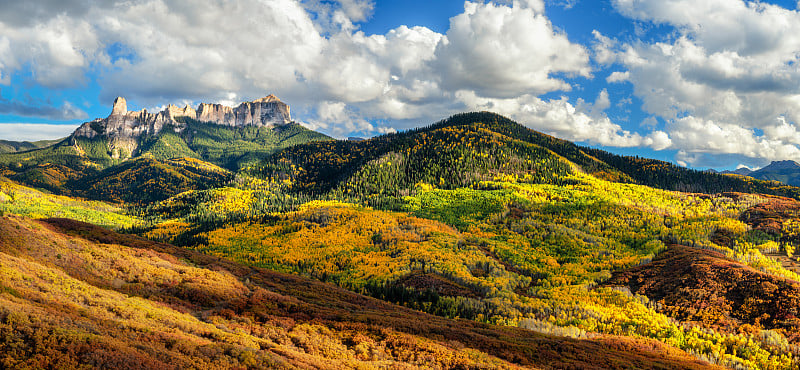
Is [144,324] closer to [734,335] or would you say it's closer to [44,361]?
[44,361]

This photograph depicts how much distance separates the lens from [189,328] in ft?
89.5

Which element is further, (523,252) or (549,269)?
(523,252)

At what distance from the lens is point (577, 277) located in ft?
324

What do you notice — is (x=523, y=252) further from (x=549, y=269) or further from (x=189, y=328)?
(x=189, y=328)

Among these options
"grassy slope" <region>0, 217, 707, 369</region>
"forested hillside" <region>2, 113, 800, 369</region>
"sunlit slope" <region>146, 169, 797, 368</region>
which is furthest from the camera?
"sunlit slope" <region>146, 169, 797, 368</region>

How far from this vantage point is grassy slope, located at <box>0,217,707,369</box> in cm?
1872

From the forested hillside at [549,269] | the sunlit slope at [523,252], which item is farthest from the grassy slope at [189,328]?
the sunlit slope at [523,252]

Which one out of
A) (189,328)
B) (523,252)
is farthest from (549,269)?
(189,328)

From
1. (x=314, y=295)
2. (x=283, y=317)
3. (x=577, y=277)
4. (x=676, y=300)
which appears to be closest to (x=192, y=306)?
(x=283, y=317)

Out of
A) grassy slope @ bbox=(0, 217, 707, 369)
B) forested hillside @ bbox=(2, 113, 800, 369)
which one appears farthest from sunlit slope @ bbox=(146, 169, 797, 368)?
grassy slope @ bbox=(0, 217, 707, 369)

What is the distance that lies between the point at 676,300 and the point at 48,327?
92486 millimetres

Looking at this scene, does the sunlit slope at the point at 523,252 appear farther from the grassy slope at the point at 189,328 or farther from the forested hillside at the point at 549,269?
the grassy slope at the point at 189,328

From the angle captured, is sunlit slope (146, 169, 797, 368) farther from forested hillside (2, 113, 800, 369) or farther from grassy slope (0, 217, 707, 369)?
grassy slope (0, 217, 707, 369)

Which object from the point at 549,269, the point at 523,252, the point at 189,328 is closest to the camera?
the point at 189,328
